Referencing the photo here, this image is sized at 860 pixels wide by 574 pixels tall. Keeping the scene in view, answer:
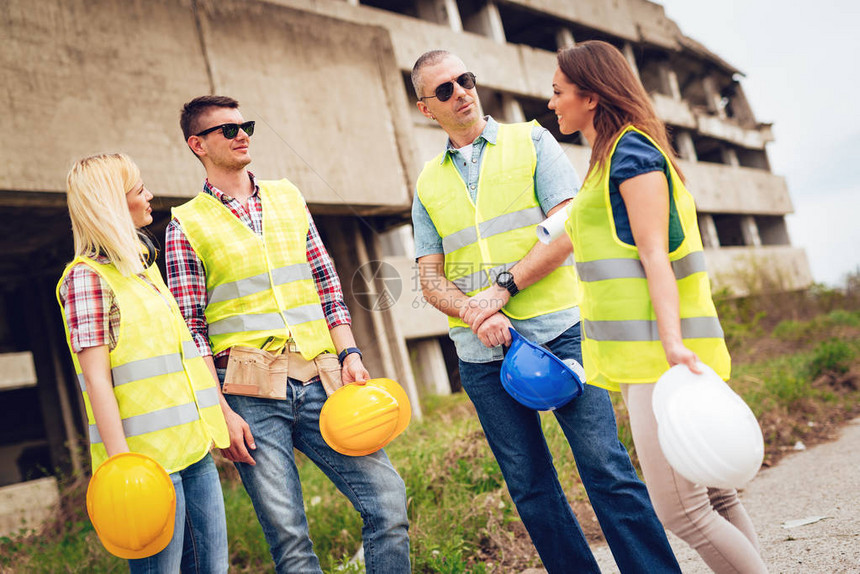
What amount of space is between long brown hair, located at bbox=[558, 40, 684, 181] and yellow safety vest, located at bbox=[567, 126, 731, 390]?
6 cm

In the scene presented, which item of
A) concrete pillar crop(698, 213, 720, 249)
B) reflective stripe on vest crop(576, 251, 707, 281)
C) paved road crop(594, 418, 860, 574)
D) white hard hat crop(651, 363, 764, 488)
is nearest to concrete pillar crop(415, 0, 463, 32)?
concrete pillar crop(698, 213, 720, 249)

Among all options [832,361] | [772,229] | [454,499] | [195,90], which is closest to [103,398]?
[454,499]

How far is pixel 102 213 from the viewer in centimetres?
249

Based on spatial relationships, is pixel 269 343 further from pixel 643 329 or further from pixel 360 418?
pixel 643 329

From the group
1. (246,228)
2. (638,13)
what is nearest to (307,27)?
(246,228)

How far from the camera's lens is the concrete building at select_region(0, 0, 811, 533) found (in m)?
7.02

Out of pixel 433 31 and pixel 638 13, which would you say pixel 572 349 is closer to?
pixel 433 31

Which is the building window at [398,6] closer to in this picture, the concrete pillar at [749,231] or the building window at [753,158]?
the concrete pillar at [749,231]

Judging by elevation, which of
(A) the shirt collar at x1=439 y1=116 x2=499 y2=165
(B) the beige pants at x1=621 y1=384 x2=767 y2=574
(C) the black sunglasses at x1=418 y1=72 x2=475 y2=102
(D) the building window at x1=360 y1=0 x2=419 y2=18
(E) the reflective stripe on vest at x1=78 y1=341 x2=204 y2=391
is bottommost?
(B) the beige pants at x1=621 y1=384 x2=767 y2=574

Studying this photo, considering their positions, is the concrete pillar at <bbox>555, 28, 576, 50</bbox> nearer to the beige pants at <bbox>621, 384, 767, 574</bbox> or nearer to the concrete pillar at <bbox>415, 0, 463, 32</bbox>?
the concrete pillar at <bbox>415, 0, 463, 32</bbox>

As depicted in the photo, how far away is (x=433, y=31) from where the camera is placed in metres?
14.4

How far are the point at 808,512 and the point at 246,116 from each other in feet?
24.0

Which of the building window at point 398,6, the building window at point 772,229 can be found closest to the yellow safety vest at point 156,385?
the building window at point 398,6

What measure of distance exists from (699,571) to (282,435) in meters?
2.06
